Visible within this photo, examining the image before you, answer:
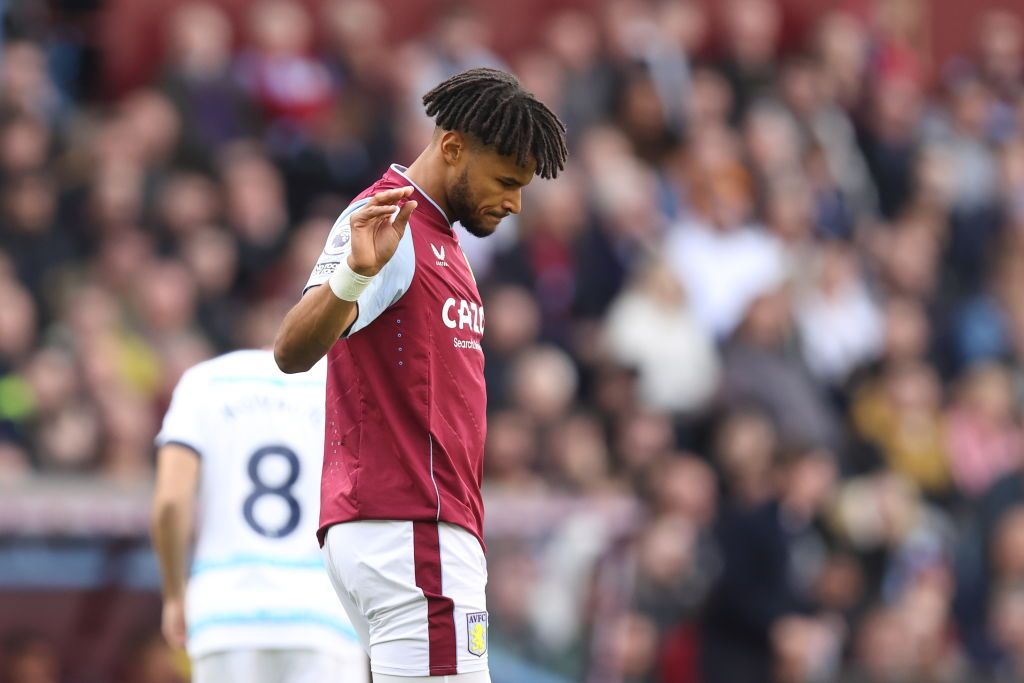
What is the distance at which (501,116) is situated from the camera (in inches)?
197

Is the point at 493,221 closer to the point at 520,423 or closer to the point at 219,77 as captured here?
the point at 520,423

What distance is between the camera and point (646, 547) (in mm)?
11914

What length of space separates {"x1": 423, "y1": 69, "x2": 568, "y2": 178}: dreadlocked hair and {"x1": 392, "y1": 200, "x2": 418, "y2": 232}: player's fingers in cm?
38

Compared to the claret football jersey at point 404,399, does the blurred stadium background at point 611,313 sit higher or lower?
higher

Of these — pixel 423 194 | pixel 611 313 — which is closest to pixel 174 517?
pixel 423 194

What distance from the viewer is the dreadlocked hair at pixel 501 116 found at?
197 inches

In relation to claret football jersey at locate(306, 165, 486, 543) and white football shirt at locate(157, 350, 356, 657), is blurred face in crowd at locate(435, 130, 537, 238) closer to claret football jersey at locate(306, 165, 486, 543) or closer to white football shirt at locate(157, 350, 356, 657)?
claret football jersey at locate(306, 165, 486, 543)

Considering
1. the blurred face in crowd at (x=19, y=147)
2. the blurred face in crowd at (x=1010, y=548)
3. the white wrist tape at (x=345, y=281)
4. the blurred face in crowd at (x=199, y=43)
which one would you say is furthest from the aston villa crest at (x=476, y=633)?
the blurred face in crowd at (x=1010, y=548)

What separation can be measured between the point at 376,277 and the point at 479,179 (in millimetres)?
443

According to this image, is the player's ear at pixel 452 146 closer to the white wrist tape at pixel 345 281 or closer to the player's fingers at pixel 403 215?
the player's fingers at pixel 403 215

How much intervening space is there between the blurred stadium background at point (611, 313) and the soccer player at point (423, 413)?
187 inches

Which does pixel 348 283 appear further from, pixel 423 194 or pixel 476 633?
pixel 476 633

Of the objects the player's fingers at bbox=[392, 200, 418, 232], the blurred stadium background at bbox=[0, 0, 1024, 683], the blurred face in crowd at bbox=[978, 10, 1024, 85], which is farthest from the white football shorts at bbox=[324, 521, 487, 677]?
the blurred face in crowd at bbox=[978, 10, 1024, 85]

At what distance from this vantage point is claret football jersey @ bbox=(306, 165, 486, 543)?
4969 millimetres
